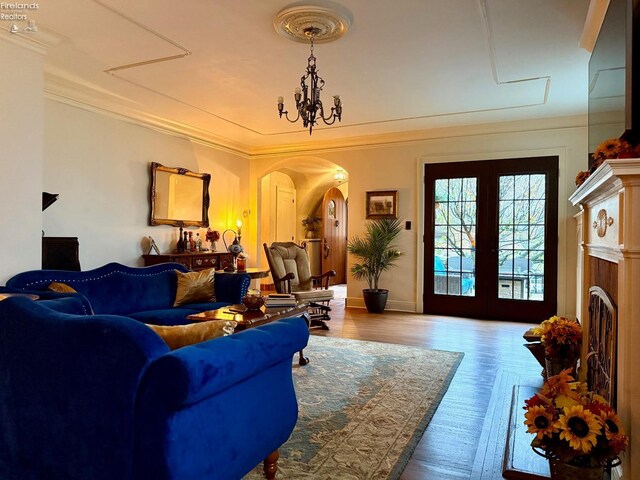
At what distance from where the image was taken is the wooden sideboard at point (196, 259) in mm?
5633

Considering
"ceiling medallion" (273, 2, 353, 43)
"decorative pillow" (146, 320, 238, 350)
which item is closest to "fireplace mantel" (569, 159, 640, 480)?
"decorative pillow" (146, 320, 238, 350)

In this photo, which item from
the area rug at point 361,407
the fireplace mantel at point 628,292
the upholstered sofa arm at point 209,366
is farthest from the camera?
the area rug at point 361,407

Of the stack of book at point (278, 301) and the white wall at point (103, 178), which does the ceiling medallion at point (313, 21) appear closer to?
Answer: the stack of book at point (278, 301)

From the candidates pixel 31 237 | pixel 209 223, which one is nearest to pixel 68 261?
pixel 31 237

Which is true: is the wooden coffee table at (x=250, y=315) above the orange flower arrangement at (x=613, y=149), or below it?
below

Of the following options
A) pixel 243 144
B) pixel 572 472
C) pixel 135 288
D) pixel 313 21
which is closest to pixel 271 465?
pixel 572 472

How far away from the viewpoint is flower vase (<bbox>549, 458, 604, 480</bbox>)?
1.64 m

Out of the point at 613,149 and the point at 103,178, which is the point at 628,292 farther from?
the point at 103,178

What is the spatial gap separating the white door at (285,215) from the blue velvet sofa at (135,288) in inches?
188

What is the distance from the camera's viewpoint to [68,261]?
422 centimetres

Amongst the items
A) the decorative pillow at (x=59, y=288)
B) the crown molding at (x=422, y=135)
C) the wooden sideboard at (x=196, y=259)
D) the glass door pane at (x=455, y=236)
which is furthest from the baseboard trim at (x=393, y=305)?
the decorative pillow at (x=59, y=288)

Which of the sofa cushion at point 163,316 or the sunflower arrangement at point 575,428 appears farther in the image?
the sofa cushion at point 163,316

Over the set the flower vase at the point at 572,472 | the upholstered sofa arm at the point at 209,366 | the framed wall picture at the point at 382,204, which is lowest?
the flower vase at the point at 572,472

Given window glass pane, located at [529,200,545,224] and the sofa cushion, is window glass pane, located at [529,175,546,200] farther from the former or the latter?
the sofa cushion
